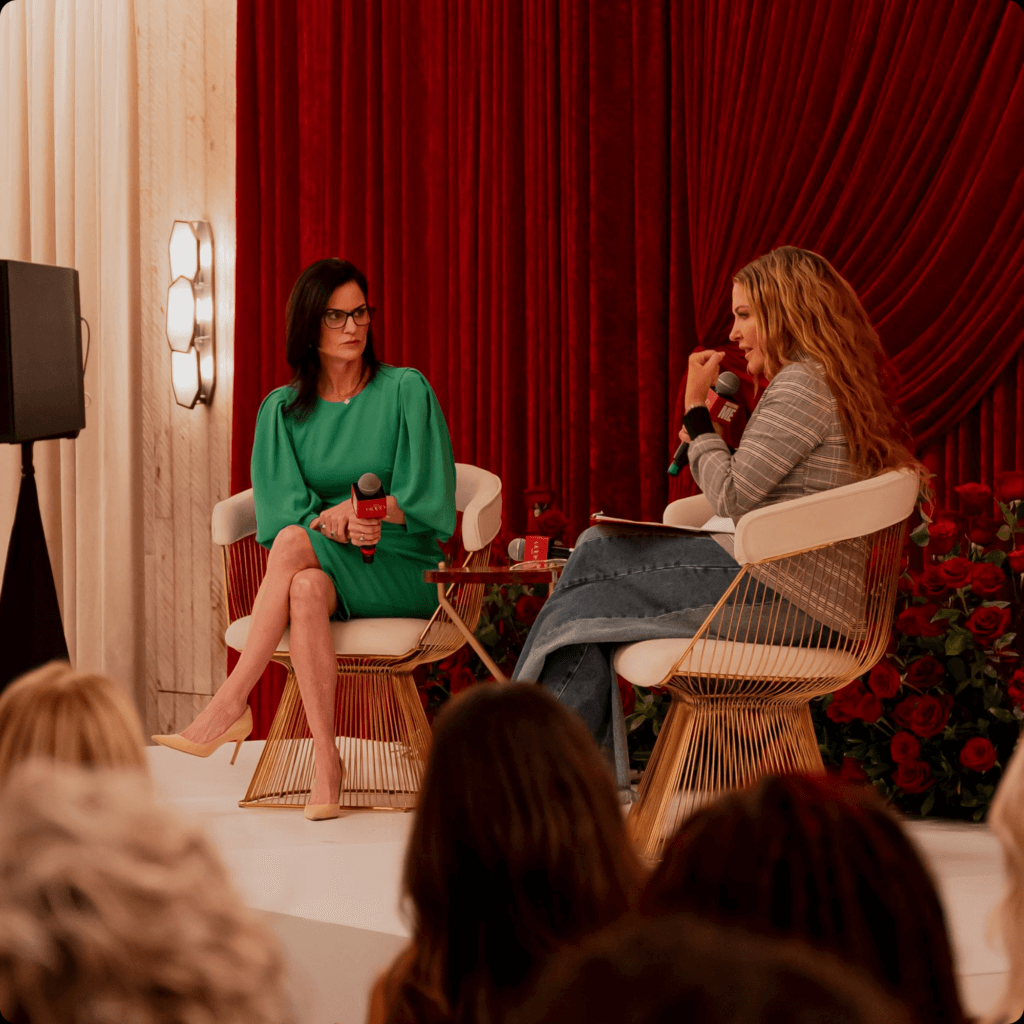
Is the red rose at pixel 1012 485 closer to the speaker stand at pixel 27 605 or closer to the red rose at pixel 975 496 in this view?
the red rose at pixel 975 496

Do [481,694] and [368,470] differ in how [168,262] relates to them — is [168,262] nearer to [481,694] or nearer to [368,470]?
[368,470]

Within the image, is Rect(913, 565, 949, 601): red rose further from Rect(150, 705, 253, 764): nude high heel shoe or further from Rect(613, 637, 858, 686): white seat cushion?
Rect(150, 705, 253, 764): nude high heel shoe

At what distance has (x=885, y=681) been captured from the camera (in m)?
2.71

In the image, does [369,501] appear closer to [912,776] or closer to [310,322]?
[310,322]

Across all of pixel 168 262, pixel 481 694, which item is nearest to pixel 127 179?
pixel 168 262

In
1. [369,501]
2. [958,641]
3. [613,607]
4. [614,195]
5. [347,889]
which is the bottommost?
[347,889]

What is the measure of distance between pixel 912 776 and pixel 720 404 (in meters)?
0.92

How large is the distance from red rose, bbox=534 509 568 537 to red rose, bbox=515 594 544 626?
18 cm

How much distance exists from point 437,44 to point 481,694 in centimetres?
383

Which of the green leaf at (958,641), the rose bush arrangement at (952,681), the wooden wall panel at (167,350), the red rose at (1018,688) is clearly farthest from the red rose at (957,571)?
the wooden wall panel at (167,350)

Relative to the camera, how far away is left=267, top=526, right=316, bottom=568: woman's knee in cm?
306

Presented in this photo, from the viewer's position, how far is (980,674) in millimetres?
2760

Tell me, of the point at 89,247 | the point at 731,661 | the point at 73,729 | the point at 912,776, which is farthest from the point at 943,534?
the point at 89,247

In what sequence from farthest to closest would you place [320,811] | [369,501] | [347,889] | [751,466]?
[369,501]
[320,811]
[751,466]
[347,889]
